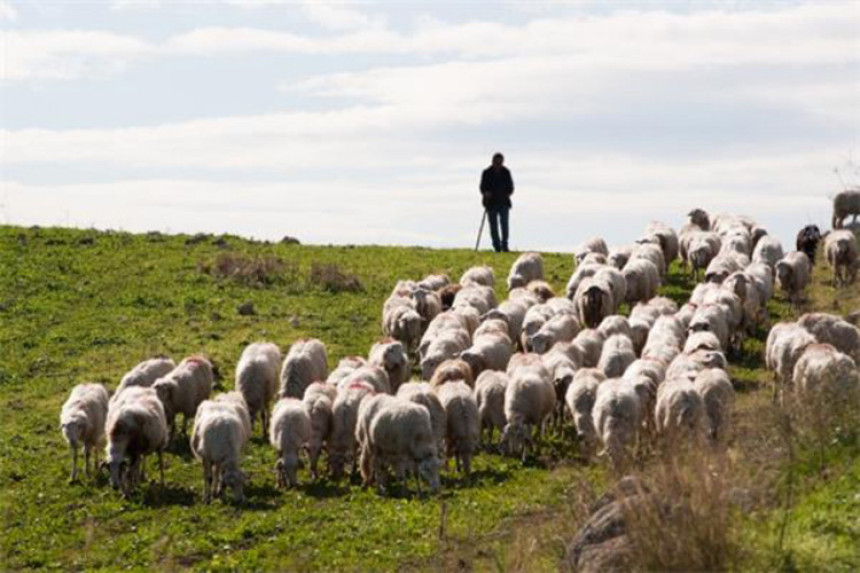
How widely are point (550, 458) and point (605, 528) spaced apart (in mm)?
6874

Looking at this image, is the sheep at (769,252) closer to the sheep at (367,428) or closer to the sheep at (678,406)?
the sheep at (678,406)

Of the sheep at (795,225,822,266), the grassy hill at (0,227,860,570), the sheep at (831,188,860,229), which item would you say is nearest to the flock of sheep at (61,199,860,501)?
the grassy hill at (0,227,860,570)

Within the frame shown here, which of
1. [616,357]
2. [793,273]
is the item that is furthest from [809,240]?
[616,357]

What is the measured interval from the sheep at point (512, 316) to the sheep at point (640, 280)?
2813 millimetres

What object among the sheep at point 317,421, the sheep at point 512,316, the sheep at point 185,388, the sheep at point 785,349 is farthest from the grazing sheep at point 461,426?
the sheep at point 512,316

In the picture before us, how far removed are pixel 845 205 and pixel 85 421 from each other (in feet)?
75.3

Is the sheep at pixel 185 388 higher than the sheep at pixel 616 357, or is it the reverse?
the sheep at pixel 616 357

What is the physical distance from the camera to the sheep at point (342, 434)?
18.5 m

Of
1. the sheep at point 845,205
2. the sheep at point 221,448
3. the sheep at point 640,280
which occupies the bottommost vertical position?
the sheep at point 221,448

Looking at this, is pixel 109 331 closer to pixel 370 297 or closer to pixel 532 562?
pixel 370 297

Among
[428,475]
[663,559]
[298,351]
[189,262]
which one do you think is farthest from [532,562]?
[189,262]

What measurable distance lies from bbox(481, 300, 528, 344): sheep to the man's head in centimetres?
Answer: 1133

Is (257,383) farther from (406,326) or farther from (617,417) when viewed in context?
(617,417)

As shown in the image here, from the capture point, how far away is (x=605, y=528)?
11.8 meters
